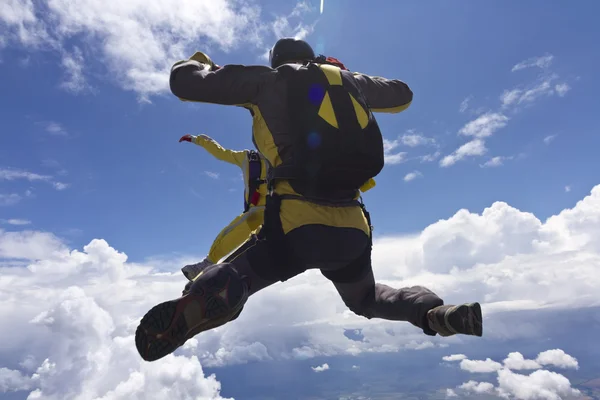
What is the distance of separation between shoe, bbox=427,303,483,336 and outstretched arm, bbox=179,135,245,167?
158 inches

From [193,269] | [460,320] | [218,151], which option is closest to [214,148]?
[218,151]

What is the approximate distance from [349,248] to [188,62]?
6.74 ft

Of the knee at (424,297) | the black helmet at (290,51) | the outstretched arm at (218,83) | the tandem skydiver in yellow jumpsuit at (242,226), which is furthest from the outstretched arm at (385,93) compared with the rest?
the knee at (424,297)

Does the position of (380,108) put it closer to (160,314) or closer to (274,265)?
(274,265)

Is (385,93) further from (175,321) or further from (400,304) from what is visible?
(175,321)

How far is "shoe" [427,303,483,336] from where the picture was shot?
2.98 meters

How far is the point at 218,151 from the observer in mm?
6766

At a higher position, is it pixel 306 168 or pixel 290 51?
pixel 290 51

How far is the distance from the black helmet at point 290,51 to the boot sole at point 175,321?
239cm

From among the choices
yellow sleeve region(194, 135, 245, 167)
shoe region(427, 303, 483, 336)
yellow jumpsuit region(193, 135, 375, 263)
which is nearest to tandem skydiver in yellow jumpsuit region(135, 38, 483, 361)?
shoe region(427, 303, 483, 336)

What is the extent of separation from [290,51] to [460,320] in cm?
280

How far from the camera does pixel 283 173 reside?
3.38 meters

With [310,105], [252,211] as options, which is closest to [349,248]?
[310,105]

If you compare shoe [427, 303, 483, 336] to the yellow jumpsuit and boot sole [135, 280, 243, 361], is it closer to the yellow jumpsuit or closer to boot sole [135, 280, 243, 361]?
boot sole [135, 280, 243, 361]
